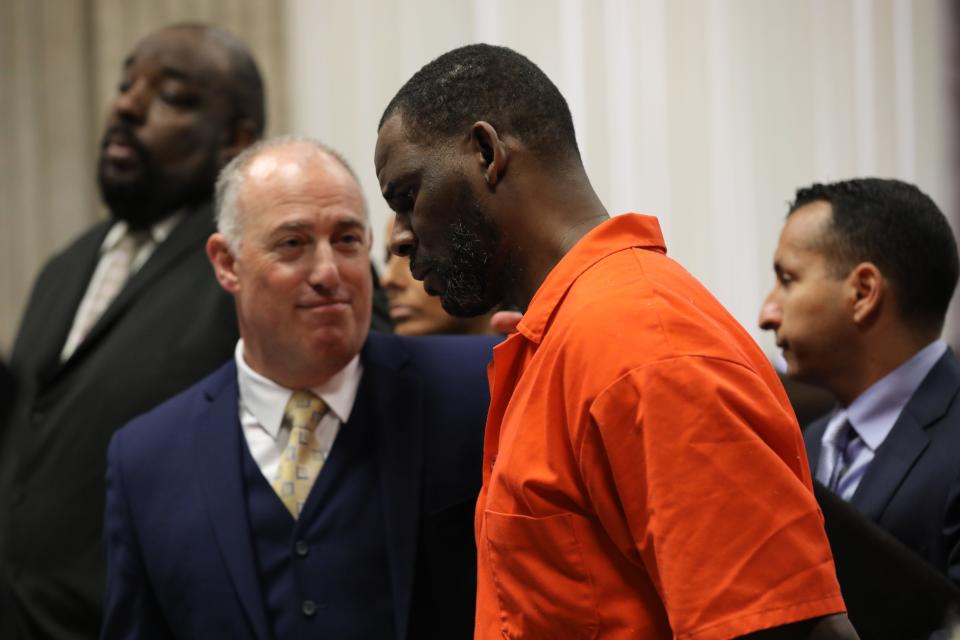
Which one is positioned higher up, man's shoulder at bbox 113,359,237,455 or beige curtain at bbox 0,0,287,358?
beige curtain at bbox 0,0,287,358

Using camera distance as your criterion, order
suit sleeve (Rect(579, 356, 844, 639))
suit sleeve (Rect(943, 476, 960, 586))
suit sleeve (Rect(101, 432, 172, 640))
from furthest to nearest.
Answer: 1. suit sleeve (Rect(101, 432, 172, 640))
2. suit sleeve (Rect(943, 476, 960, 586))
3. suit sleeve (Rect(579, 356, 844, 639))

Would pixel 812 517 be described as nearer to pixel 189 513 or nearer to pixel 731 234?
pixel 189 513

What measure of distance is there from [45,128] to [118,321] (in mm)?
2002

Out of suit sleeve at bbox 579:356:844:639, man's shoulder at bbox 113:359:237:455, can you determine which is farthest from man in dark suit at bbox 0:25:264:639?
suit sleeve at bbox 579:356:844:639

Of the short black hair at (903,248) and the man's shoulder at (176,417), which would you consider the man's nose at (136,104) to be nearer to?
the man's shoulder at (176,417)

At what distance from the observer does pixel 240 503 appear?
2.01m

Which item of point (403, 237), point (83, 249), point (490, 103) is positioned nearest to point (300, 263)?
point (403, 237)

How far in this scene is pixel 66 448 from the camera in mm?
2678

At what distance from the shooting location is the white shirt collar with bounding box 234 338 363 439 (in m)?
2.10

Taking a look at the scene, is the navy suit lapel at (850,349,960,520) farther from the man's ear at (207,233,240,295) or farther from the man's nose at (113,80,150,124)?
the man's nose at (113,80,150,124)

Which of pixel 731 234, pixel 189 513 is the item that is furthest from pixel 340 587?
pixel 731 234

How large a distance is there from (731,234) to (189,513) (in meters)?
1.79

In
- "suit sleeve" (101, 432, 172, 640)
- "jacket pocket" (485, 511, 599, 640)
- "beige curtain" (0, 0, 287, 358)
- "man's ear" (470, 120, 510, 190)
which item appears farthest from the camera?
"beige curtain" (0, 0, 287, 358)

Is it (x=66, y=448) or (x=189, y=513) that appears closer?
(x=189, y=513)
